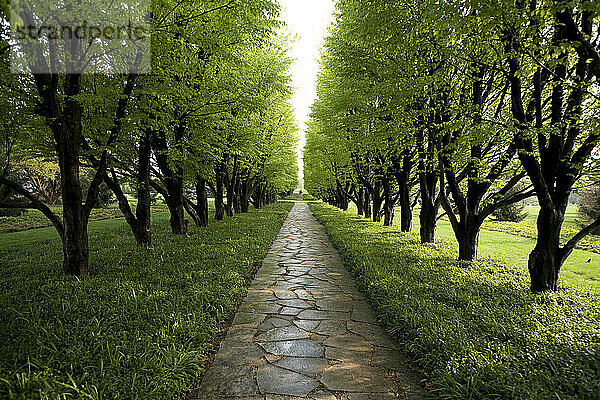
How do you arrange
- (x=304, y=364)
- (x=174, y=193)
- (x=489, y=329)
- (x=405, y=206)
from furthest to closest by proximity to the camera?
(x=405, y=206), (x=174, y=193), (x=489, y=329), (x=304, y=364)

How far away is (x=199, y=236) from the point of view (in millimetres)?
11062

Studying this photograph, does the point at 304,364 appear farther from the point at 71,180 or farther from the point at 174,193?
the point at 174,193

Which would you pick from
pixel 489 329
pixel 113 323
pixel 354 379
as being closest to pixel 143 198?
pixel 113 323

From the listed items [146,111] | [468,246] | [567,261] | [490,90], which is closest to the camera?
[146,111]

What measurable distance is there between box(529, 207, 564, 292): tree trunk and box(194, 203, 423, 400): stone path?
2848 mm

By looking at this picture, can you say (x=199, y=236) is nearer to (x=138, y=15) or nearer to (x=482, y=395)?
(x=138, y=15)

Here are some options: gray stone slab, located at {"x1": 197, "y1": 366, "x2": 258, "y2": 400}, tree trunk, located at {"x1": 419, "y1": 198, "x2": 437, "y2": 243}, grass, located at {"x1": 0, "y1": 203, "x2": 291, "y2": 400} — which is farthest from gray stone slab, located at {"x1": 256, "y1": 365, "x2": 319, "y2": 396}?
tree trunk, located at {"x1": 419, "y1": 198, "x2": 437, "y2": 243}

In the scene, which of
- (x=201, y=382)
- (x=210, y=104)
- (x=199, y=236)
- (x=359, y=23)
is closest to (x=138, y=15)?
(x=210, y=104)

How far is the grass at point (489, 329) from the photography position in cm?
292

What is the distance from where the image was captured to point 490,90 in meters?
7.67

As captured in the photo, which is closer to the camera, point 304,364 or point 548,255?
point 304,364

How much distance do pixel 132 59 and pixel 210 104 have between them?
8.88 feet

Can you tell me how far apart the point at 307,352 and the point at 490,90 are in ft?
23.3

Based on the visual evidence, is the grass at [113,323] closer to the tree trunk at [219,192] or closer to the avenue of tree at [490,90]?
the avenue of tree at [490,90]
